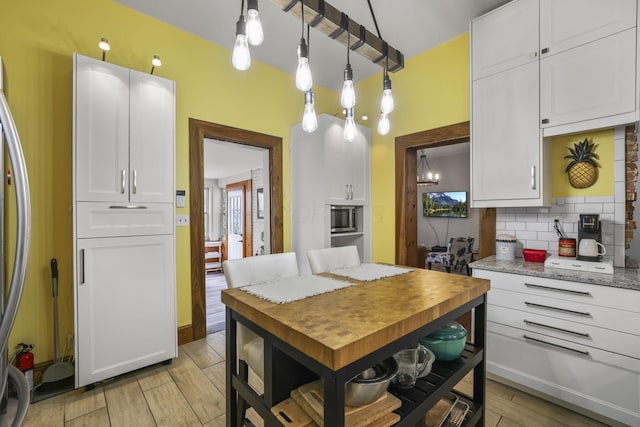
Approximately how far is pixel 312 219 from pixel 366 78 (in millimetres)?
1986

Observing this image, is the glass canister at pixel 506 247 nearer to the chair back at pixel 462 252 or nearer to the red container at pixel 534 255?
the red container at pixel 534 255

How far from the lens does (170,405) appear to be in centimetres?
187

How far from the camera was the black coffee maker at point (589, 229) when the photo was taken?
1.98 metres

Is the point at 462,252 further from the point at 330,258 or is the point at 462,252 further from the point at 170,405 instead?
the point at 170,405

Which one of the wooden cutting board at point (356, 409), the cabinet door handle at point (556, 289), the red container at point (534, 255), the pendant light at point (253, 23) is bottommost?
the wooden cutting board at point (356, 409)

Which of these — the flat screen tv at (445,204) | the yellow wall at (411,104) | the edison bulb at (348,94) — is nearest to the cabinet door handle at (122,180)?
the edison bulb at (348,94)

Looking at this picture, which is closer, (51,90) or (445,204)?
(51,90)

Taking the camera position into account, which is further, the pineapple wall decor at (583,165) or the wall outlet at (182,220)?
the wall outlet at (182,220)

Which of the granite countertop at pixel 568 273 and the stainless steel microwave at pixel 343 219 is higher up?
the stainless steel microwave at pixel 343 219

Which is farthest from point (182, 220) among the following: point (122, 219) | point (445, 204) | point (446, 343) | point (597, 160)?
point (445, 204)

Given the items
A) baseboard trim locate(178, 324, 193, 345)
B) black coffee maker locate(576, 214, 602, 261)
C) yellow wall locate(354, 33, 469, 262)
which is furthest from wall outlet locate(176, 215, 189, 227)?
black coffee maker locate(576, 214, 602, 261)

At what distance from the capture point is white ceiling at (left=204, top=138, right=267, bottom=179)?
4809mm

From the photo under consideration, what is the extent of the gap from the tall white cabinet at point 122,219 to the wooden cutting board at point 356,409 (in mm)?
1592

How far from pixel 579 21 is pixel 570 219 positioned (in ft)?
4.51
